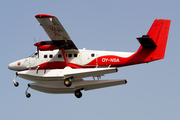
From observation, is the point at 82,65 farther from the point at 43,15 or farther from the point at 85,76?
the point at 43,15

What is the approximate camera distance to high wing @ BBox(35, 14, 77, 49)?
24028 millimetres

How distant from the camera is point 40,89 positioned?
1120 inches

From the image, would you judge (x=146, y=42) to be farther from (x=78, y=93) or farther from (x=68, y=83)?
(x=78, y=93)

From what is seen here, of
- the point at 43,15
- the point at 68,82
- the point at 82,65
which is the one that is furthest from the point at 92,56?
the point at 43,15

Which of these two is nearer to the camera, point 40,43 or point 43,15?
point 43,15

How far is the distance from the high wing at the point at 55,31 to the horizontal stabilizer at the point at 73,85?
2898mm

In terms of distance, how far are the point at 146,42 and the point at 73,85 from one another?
21.0 ft

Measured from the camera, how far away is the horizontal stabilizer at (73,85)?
27.2 meters

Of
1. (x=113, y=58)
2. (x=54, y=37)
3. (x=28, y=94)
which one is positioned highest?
(x=54, y=37)

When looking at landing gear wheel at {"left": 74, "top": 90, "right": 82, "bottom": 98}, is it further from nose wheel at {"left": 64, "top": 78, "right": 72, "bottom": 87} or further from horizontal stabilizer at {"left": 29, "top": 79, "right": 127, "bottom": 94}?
nose wheel at {"left": 64, "top": 78, "right": 72, "bottom": 87}

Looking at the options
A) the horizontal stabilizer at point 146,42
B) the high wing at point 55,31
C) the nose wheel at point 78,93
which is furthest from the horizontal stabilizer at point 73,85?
the horizontal stabilizer at point 146,42

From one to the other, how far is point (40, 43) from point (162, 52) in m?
8.44

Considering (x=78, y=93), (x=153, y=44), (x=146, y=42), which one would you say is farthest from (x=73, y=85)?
(x=153, y=44)

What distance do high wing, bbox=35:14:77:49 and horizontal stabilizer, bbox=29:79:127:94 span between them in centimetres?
290
